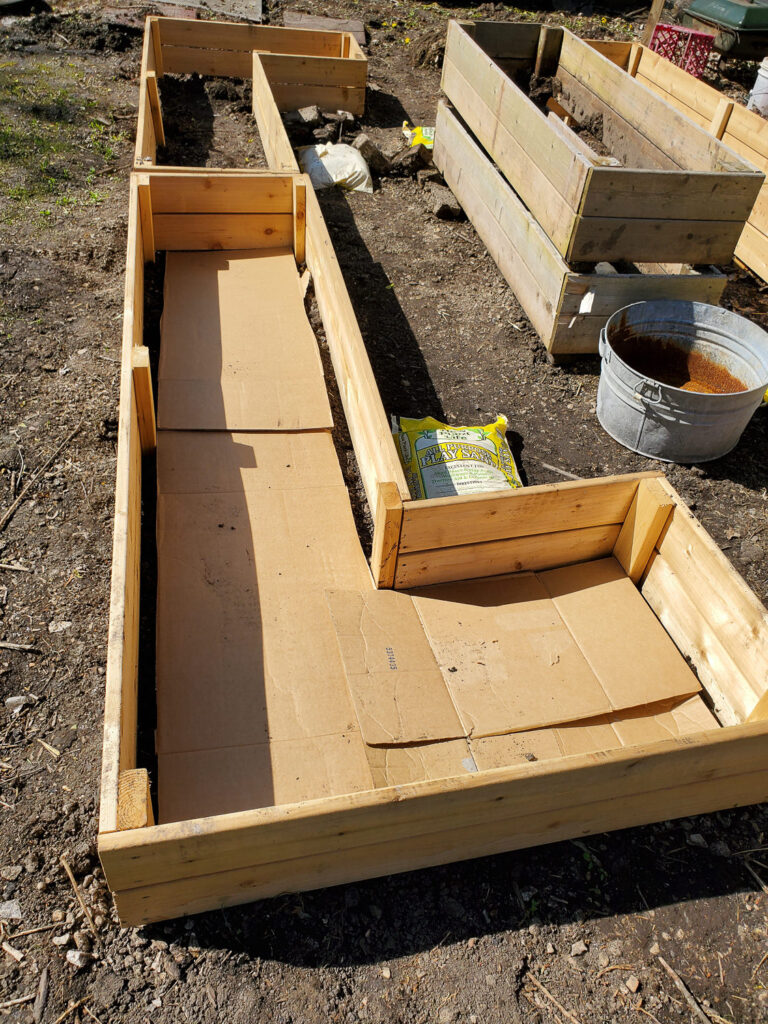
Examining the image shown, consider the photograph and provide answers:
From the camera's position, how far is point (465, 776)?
223cm

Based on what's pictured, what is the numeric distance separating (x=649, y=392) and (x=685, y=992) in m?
2.93

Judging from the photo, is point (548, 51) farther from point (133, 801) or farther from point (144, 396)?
point (133, 801)

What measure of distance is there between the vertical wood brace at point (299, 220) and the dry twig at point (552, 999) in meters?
4.57

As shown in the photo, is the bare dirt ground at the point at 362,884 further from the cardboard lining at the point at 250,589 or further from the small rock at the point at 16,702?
the cardboard lining at the point at 250,589

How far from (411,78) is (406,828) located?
974 cm

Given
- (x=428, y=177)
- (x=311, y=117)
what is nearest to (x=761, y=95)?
(x=428, y=177)

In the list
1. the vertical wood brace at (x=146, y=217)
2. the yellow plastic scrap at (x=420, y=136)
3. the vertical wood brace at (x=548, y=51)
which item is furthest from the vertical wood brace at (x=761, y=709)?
the vertical wood brace at (x=548, y=51)

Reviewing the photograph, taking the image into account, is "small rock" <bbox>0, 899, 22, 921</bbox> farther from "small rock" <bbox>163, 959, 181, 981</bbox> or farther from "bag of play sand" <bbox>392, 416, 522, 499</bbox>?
"bag of play sand" <bbox>392, 416, 522, 499</bbox>

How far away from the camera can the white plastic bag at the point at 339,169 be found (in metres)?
6.94

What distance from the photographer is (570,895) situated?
262cm

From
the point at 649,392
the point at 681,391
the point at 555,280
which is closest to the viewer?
the point at 681,391

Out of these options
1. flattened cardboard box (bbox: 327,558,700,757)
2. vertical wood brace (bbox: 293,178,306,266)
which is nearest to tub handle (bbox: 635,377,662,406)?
flattened cardboard box (bbox: 327,558,700,757)

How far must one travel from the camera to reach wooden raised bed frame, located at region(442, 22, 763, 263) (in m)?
4.56

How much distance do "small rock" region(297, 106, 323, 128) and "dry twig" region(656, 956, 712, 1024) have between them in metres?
7.66
